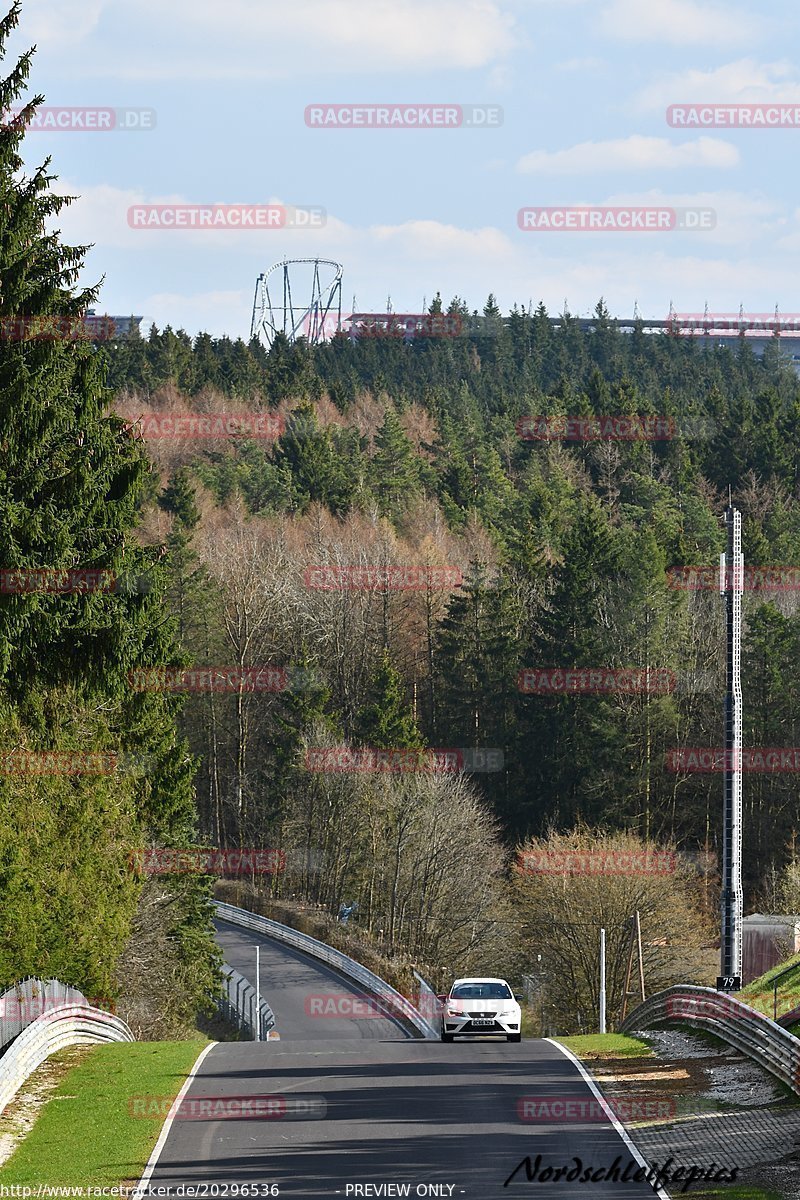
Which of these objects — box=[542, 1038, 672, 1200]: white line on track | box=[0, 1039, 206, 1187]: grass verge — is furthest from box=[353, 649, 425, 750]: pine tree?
box=[0, 1039, 206, 1187]: grass verge

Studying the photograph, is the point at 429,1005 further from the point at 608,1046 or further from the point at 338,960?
the point at 608,1046

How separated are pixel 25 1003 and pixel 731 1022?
1088 centimetres

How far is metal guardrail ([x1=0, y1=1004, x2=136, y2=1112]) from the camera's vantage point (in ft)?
69.3

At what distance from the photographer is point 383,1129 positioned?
18.6 m

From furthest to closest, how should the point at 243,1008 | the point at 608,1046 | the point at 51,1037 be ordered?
the point at 243,1008 → the point at 608,1046 → the point at 51,1037

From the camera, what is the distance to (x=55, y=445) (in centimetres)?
2822

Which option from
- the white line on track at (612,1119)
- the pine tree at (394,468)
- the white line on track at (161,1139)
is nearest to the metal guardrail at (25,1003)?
the white line on track at (161,1139)

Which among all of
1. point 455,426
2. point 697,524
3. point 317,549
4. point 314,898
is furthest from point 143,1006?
point 455,426

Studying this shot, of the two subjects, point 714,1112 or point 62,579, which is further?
point 62,579

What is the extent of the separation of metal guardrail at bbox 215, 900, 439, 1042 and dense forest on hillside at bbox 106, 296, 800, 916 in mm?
4827

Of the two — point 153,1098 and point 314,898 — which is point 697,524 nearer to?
point 314,898

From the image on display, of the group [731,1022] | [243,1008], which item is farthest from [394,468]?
[731,1022]

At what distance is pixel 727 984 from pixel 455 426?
286ft

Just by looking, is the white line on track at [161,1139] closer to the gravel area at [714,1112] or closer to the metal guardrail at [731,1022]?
the gravel area at [714,1112]
